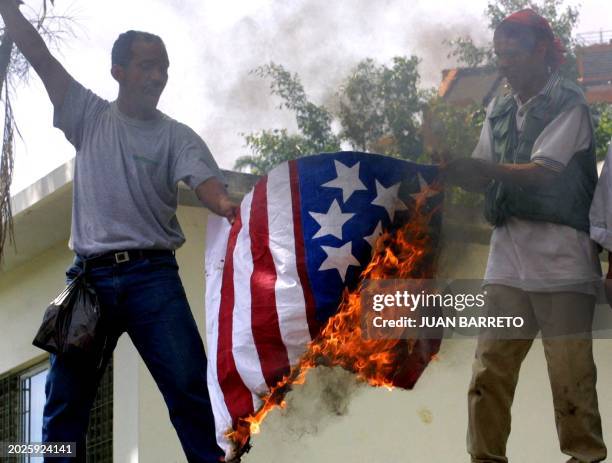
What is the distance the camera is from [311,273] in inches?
198

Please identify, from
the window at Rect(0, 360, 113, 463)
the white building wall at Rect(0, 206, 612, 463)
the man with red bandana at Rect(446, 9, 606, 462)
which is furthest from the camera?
the window at Rect(0, 360, 113, 463)

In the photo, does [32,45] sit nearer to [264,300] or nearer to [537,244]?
[264,300]

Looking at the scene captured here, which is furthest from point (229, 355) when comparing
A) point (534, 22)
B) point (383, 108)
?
point (383, 108)

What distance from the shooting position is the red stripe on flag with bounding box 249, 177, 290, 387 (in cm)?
503

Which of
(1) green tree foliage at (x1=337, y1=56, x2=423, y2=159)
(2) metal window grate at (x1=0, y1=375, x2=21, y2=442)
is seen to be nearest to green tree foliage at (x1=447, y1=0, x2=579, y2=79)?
(1) green tree foliage at (x1=337, y1=56, x2=423, y2=159)

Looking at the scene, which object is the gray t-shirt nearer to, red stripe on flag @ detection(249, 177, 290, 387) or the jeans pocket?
the jeans pocket

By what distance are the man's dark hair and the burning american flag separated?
0.74 metres

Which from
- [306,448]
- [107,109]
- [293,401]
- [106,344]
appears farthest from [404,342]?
[306,448]

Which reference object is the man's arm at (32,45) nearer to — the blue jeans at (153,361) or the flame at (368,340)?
the blue jeans at (153,361)

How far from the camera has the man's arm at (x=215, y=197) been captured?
205 inches

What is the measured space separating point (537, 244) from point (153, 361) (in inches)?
58.3

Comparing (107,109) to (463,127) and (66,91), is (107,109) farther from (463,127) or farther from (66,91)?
(463,127)

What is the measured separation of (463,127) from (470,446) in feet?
5.57

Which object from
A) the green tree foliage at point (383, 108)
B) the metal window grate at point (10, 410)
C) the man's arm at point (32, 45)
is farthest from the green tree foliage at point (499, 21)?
the metal window grate at point (10, 410)
